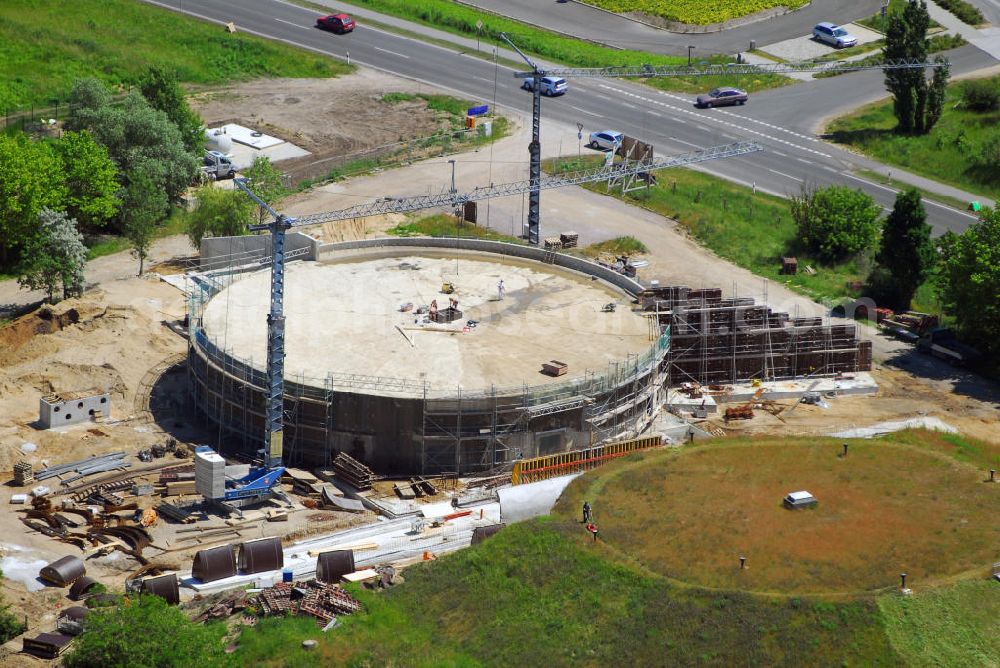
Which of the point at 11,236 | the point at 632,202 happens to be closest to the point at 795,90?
the point at 632,202

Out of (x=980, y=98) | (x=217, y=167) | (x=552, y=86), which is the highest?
(x=980, y=98)

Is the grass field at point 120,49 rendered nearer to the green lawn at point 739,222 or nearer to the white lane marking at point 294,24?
the white lane marking at point 294,24

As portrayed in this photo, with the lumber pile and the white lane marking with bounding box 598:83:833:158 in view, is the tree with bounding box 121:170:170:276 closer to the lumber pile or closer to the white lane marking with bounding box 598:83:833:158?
the lumber pile

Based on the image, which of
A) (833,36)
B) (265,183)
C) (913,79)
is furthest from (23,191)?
(833,36)

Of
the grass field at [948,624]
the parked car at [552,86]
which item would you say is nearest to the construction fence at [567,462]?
the grass field at [948,624]

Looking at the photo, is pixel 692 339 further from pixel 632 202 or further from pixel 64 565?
pixel 64 565

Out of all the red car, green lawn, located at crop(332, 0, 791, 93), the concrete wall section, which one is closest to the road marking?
the red car

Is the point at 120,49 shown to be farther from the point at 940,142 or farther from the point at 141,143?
the point at 940,142
